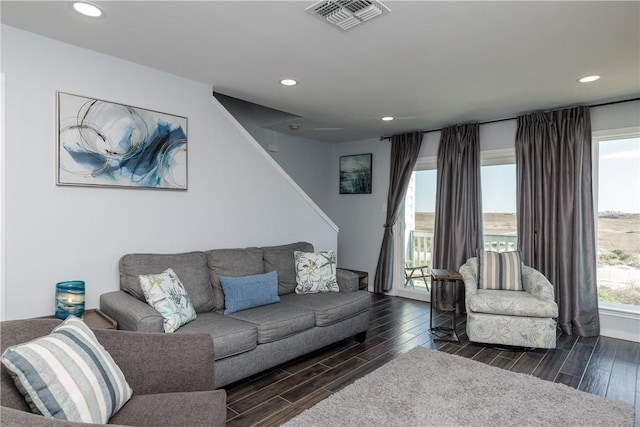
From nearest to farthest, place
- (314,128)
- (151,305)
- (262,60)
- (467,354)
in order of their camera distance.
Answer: (151,305) < (262,60) < (467,354) < (314,128)

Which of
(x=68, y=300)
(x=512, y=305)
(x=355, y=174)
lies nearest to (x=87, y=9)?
(x=68, y=300)

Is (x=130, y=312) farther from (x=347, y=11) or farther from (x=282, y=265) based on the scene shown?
(x=347, y=11)

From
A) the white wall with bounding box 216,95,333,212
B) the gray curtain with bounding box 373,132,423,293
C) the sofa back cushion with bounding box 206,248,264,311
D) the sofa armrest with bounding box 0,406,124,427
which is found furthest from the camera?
the gray curtain with bounding box 373,132,423,293

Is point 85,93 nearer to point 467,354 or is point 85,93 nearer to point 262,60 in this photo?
point 262,60

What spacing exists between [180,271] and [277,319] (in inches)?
34.4

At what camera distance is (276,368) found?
2.92m

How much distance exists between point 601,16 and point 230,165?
2991 millimetres

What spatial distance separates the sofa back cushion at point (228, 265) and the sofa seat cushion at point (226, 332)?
1.31ft

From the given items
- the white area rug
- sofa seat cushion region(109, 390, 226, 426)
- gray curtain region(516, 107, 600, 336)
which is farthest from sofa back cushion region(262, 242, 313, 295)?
gray curtain region(516, 107, 600, 336)

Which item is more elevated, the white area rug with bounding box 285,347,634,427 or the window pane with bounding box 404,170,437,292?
the window pane with bounding box 404,170,437,292

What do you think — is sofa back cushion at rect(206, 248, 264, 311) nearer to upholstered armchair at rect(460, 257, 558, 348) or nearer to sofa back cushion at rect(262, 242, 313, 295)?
sofa back cushion at rect(262, 242, 313, 295)

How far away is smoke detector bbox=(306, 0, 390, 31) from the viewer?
6.54 feet

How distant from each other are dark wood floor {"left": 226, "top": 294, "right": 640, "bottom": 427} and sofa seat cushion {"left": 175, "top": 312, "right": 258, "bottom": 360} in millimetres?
347

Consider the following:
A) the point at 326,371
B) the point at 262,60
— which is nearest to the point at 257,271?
the point at 326,371
